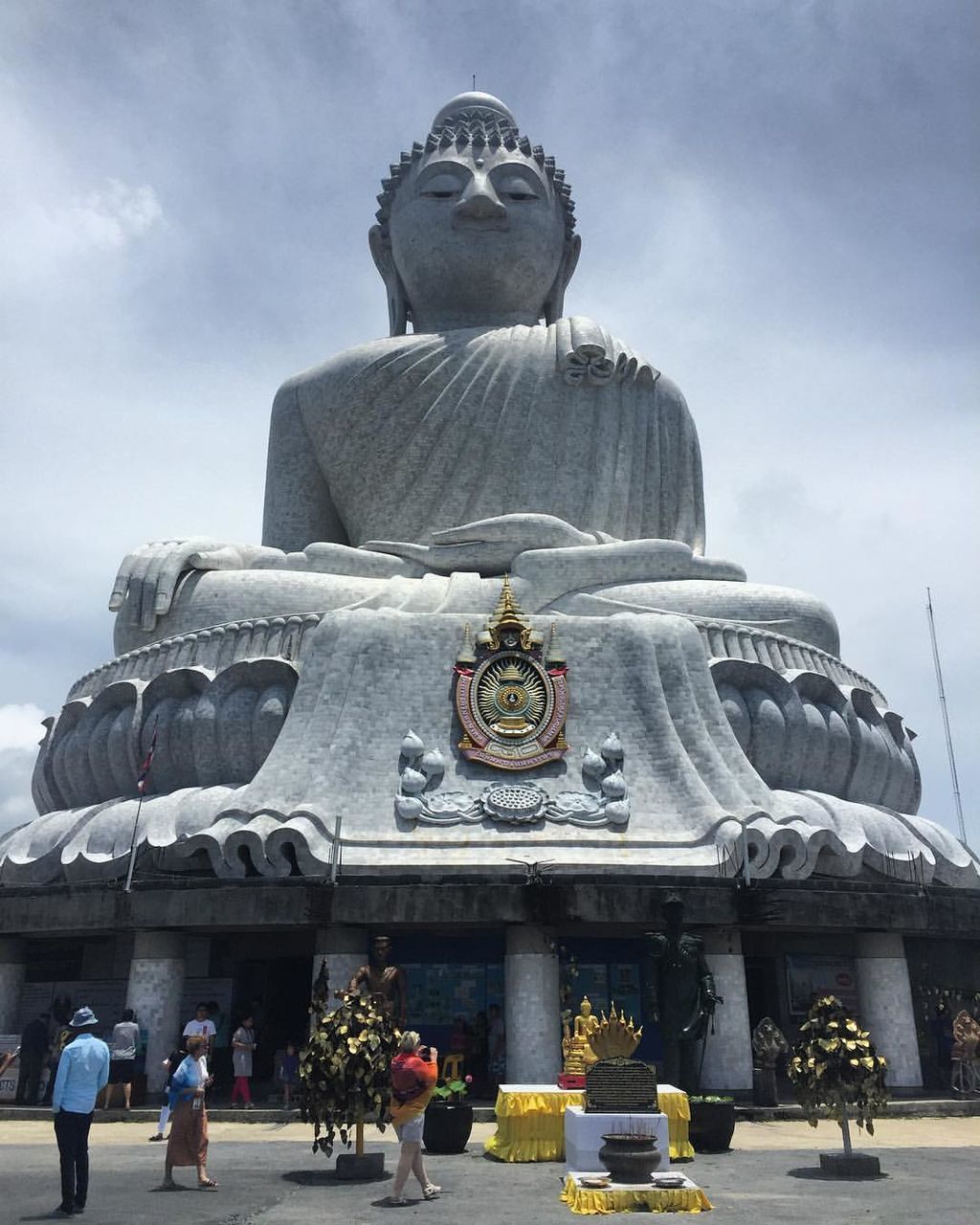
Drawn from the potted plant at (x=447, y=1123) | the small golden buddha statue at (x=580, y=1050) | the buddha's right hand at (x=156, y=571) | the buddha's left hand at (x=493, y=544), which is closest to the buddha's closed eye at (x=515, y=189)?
the buddha's left hand at (x=493, y=544)

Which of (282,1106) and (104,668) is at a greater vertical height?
(104,668)

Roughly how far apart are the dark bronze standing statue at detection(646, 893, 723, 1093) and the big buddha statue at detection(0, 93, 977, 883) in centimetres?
353

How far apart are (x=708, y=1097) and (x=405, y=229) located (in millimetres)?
18046

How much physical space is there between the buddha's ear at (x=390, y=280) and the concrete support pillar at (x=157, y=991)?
1394 cm

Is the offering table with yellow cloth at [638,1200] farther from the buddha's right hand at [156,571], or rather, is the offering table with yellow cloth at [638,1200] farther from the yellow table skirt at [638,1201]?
the buddha's right hand at [156,571]

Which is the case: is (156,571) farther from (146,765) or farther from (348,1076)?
(348,1076)

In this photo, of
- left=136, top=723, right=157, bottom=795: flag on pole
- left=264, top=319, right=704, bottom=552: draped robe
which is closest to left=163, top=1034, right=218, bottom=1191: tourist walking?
left=136, top=723, right=157, bottom=795: flag on pole

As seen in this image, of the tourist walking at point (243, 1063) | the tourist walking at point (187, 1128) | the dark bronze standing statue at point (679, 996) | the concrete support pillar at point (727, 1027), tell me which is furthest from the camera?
the concrete support pillar at point (727, 1027)

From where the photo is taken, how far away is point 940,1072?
1505 centimetres

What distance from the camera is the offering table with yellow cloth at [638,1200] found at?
21.4ft

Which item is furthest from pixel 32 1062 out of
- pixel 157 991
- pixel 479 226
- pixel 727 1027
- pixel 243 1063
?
pixel 479 226

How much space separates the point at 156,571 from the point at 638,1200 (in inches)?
529

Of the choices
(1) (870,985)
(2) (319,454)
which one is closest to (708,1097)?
(1) (870,985)

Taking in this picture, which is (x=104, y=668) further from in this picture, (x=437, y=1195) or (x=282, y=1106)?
(x=437, y=1195)
